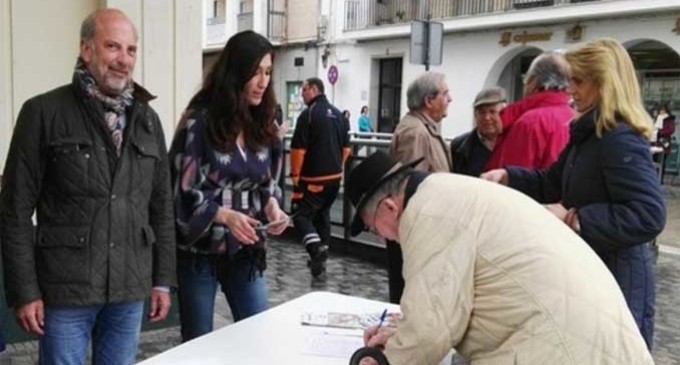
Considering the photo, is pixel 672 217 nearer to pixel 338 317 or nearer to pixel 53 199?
pixel 338 317

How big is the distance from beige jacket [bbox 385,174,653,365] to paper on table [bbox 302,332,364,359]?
542 millimetres

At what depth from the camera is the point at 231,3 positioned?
22.8 metres

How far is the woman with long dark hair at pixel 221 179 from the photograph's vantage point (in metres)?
2.39

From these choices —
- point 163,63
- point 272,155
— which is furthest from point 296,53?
point 272,155

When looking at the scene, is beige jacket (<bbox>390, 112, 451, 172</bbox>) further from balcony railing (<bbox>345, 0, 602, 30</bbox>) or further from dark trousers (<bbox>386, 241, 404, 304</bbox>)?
balcony railing (<bbox>345, 0, 602, 30</bbox>)

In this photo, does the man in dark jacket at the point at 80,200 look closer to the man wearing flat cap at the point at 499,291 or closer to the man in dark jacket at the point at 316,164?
the man wearing flat cap at the point at 499,291

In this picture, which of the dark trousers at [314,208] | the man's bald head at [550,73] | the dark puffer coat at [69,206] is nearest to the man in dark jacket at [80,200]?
the dark puffer coat at [69,206]

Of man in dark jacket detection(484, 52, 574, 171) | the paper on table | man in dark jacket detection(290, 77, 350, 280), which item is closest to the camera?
the paper on table

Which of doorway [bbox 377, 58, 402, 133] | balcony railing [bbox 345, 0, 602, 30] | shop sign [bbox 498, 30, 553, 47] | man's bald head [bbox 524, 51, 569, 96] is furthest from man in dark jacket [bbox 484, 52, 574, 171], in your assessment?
doorway [bbox 377, 58, 402, 133]

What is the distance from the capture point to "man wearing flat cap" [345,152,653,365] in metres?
1.37

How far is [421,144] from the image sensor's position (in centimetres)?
376

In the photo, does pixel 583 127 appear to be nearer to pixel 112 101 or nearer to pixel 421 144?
pixel 421 144

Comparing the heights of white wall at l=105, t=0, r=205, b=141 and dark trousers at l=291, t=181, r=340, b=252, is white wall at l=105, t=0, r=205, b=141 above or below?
above

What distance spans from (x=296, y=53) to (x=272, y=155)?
19325 mm
